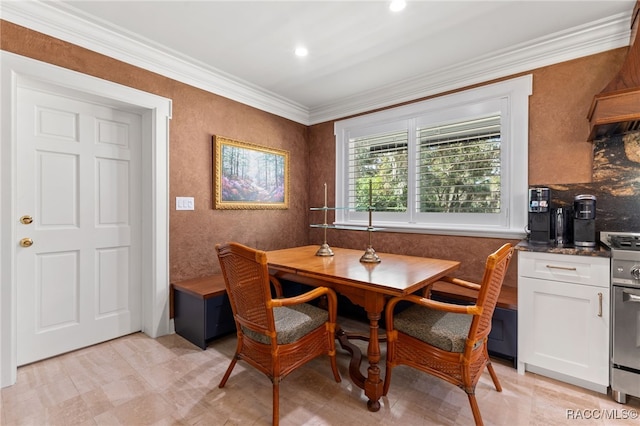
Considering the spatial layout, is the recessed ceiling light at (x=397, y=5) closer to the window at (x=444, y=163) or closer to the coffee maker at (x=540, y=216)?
the window at (x=444, y=163)

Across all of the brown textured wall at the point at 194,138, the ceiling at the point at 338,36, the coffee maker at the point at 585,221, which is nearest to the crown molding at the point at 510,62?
the ceiling at the point at 338,36

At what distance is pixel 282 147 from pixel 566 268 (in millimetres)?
3111

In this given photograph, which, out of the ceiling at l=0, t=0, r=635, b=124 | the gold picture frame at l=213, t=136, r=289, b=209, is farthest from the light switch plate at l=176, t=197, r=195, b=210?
the ceiling at l=0, t=0, r=635, b=124

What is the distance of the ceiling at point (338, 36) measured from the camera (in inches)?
80.3

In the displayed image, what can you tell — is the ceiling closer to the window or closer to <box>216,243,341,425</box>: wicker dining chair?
the window

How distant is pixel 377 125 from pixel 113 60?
2650mm

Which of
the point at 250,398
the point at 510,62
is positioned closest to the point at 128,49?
the point at 250,398

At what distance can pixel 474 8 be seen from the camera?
2049 millimetres

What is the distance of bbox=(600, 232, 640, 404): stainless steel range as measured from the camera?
Result: 1737mm

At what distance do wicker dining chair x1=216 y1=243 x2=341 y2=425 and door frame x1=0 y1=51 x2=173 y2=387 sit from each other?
4.02ft

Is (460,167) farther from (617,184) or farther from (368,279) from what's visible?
(368,279)

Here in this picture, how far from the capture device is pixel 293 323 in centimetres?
179

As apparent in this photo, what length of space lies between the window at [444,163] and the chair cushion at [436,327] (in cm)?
95

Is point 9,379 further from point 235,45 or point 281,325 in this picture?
point 235,45
